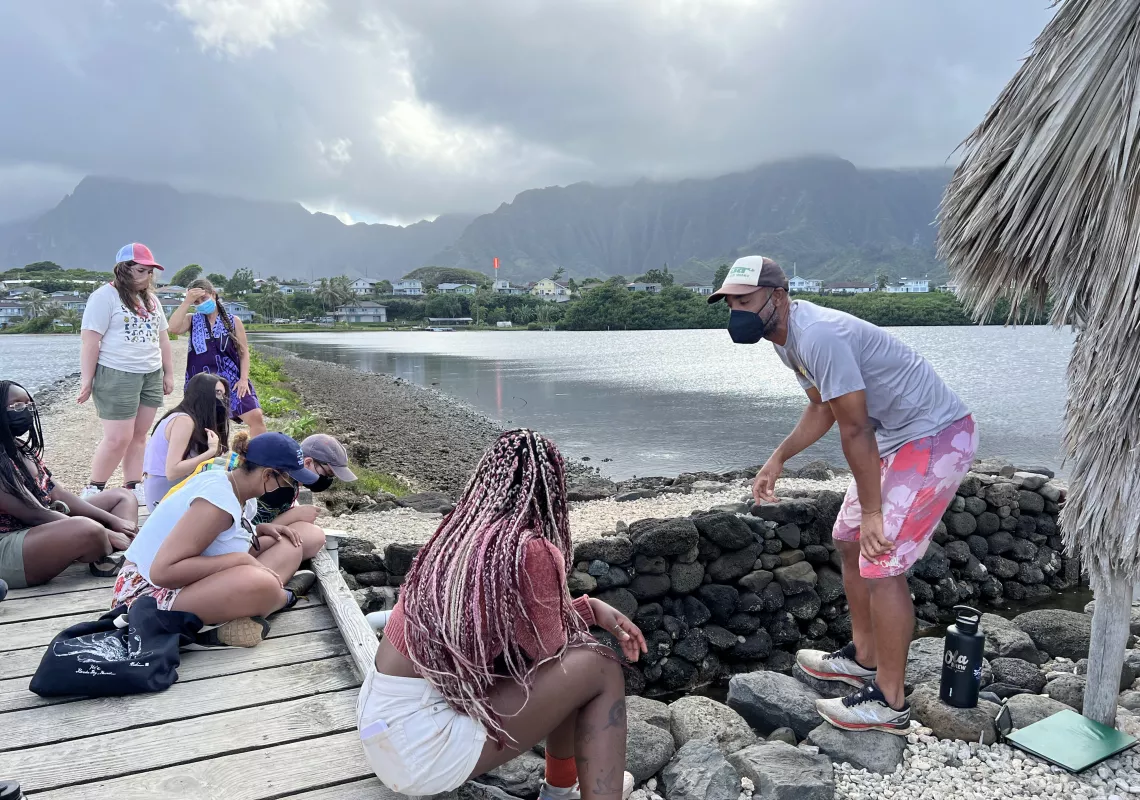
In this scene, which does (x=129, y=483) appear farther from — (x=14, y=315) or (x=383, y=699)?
(x=14, y=315)

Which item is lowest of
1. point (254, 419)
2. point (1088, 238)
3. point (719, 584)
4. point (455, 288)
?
point (719, 584)

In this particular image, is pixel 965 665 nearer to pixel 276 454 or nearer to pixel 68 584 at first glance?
pixel 276 454

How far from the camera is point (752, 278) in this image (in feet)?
10.3

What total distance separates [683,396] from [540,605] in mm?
26345

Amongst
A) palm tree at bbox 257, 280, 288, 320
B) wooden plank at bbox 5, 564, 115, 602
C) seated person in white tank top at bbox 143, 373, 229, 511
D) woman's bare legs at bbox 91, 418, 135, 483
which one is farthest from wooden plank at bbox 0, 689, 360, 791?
palm tree at bbox 257, 280, 288, 320

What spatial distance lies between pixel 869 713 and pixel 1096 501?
1387mm

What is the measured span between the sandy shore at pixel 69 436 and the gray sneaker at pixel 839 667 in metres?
5.80

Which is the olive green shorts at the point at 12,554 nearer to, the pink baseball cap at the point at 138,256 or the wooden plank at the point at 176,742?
the wooden plank at the point at 176,742

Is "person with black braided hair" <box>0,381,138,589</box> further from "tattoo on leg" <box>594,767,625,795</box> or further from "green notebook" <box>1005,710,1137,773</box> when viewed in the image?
"green notebook" <box>1005,710,1137,773</box>

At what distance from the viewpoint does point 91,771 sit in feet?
8.00

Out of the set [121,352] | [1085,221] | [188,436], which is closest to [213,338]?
[121,352]

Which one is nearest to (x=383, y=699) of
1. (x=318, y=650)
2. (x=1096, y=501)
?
(x=318, y=650)

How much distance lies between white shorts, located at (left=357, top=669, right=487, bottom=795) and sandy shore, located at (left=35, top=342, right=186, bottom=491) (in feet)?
17.4

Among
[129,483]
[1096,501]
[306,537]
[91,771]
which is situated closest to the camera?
[91,771]
